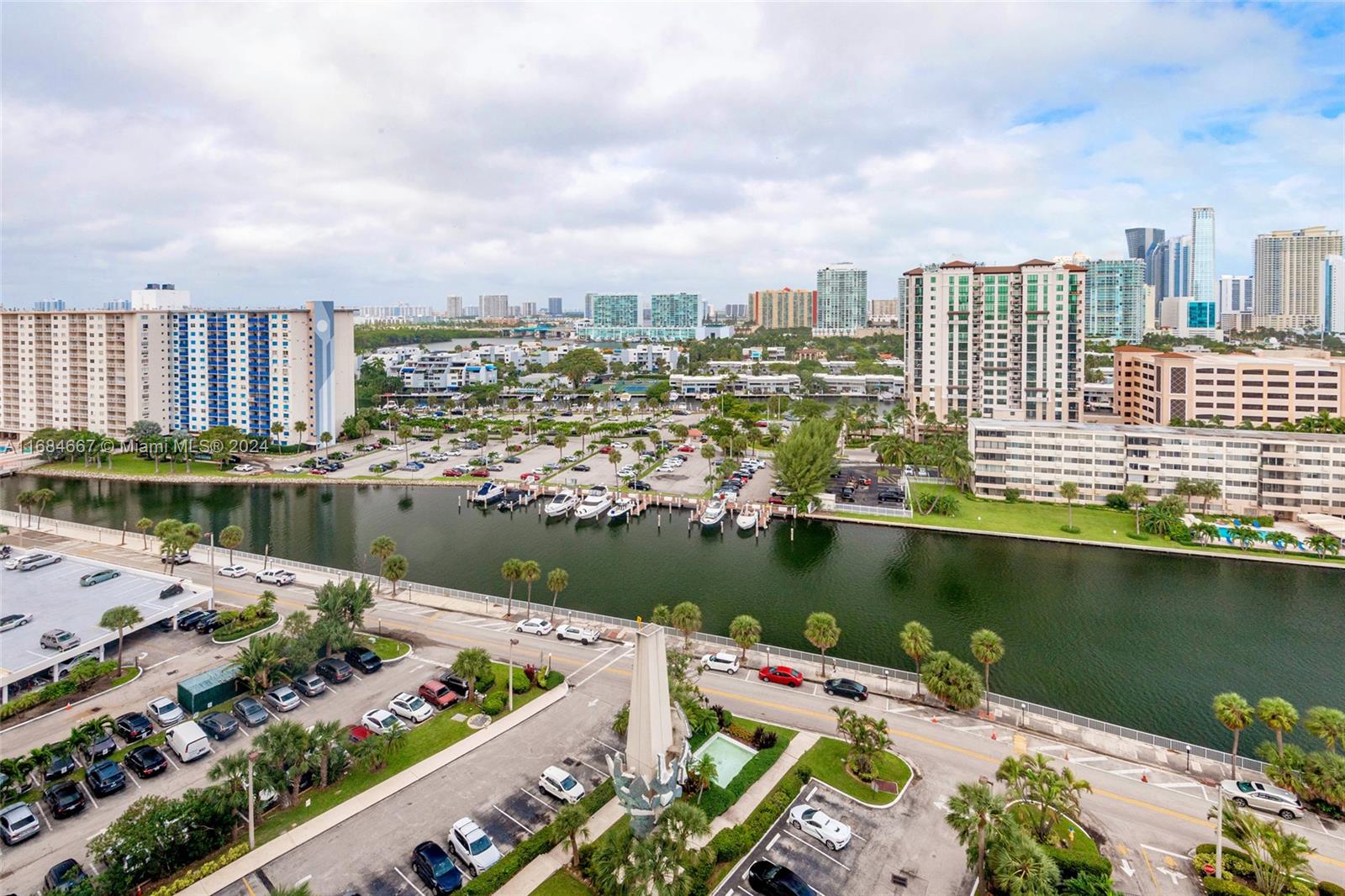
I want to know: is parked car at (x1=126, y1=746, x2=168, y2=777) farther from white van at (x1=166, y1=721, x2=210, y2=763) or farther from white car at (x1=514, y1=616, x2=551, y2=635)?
white car at (x1=514, y1=616, x2=551, y2=635)

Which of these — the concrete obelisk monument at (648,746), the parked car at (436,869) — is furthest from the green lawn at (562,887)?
the parked car at (436,869)

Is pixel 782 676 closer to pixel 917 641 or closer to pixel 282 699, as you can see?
pixel 917 641

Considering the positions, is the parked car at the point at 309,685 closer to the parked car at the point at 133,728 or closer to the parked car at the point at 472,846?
the parked car at the point at 133,728

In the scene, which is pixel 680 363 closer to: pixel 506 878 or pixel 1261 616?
pixel 1261 616

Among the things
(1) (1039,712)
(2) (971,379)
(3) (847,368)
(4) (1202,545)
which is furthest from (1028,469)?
(3) (847,368)

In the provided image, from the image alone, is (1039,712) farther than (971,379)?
No
